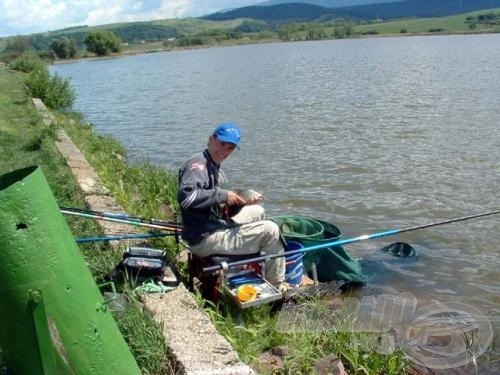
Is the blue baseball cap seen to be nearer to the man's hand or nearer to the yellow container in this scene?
the man's hand

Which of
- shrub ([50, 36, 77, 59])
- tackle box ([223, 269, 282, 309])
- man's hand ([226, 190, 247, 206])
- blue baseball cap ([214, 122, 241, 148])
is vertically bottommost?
shrub ([50, 36, 77, 59])

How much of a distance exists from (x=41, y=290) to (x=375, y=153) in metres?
12.9

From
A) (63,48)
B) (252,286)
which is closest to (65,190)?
(252,286)

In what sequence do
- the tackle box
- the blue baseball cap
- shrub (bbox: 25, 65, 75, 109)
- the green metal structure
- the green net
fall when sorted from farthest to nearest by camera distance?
shrub (bbox: 25, 65, 75, 109)
the green net
the blue baseball cap
the tackle box
the green metal structure

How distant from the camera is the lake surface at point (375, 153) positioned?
316 inches

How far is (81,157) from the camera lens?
11.4 meters

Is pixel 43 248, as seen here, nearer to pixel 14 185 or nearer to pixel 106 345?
pixel 14 185

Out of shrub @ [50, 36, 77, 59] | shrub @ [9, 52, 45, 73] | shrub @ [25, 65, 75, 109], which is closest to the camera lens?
shrub @ [25, 65, 75, 109]

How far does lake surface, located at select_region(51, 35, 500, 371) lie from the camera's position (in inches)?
316

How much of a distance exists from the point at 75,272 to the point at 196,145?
49.2 ft

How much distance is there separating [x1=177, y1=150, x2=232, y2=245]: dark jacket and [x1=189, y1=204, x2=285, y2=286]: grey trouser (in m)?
0.09

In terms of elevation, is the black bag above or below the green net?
above

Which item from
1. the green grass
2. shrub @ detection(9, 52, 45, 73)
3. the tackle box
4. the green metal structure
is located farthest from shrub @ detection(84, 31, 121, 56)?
the green metal structure

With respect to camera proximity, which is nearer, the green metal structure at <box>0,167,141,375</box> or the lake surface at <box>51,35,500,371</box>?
the green metal structure at <box>0,167,141,375</box>
